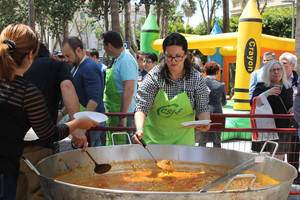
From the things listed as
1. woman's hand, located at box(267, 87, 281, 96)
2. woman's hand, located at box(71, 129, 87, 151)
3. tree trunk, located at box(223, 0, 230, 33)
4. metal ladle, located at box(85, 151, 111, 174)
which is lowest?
metal ladle, located at box(85, 151, 111, 174)

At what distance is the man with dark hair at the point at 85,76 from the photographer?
3393mm

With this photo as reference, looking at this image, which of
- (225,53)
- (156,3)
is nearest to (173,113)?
(225,53)

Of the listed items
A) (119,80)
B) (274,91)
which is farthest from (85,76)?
(274,91)

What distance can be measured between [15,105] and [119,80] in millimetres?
2415

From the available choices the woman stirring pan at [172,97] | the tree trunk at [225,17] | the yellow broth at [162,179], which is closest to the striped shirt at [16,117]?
the yellow broth at [162,179]

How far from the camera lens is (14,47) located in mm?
1751

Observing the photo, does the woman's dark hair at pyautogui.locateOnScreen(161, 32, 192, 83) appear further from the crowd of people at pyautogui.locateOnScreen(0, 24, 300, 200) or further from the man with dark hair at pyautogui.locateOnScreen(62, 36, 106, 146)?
the man with dark hair at pyautogui.locateOnScreen(62, 36, 106, 146)

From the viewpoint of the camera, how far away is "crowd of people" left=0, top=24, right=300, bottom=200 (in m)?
1.74

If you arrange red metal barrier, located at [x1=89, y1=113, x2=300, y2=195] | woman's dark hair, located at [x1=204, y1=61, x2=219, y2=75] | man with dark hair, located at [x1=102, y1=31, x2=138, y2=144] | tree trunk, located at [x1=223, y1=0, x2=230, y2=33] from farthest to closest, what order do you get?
tree trunk, located at [x1=223, y1=0, x2=230, y2=33], woman's dark hair, located at [x1=204, y1=61, x2=219, y2=75], man with dark hair, located at [x1=102, y1=31, x2=138, y2=144], red metal barrier, located at [x1=89, y1=113, x2=300, y2=195]

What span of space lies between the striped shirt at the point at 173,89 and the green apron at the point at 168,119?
0.15 ft

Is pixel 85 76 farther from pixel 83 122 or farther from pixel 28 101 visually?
pixel 28 101

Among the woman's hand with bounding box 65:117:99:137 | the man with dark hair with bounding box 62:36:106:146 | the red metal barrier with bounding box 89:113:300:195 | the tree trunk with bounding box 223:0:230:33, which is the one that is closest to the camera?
the woman's hand with bounding box 65:117:99:137

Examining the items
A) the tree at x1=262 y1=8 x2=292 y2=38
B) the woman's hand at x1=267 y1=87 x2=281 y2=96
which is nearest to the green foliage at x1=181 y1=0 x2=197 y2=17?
the tree at x1=262 y1=8 x2=292 y2=38

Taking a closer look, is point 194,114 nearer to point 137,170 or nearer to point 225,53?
point 137,170
